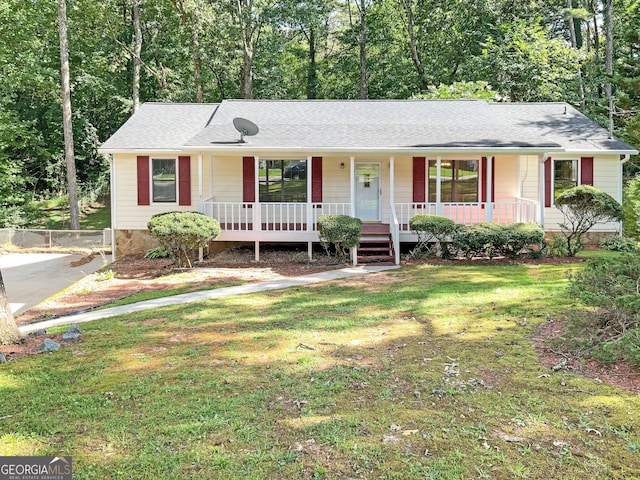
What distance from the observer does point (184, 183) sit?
50.9 ft

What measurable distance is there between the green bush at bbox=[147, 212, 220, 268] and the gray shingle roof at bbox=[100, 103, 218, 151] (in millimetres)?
3248

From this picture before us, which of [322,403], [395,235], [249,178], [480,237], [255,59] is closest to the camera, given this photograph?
[322,403]

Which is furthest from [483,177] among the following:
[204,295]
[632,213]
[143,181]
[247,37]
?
[247,37]

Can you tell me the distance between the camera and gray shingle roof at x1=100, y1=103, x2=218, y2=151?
594 inches

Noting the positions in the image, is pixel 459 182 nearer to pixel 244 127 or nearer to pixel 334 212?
pixel 334 212

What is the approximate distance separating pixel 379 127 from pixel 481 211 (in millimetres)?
3983

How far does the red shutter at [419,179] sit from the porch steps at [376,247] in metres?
1.65

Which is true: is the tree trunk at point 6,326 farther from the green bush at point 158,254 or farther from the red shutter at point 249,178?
the red shutter at point 249,178

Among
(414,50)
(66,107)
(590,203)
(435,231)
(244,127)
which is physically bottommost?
(435,231)

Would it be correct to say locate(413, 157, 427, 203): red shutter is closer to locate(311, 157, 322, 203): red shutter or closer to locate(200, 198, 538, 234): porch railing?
locate(200, 198, 538, 234): porch railing

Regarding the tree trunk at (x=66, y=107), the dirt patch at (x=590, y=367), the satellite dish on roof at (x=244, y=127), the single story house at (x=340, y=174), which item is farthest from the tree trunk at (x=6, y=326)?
the tree trunk at (x=66, y=107)

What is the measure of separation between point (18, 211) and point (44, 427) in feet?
76.8

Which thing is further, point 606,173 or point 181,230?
point 606,173

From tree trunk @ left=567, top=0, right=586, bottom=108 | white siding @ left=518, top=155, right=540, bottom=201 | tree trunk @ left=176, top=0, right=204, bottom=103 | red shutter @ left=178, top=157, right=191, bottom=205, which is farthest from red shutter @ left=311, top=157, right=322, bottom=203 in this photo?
tree trunk @ left=567, top=0, right=586, bottom=108
